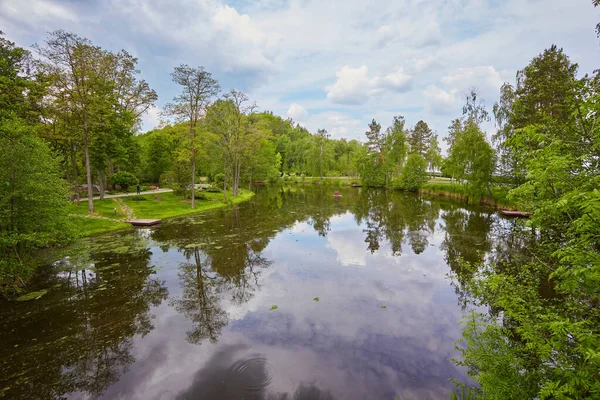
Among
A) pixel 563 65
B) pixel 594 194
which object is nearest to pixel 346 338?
pixel 594 194

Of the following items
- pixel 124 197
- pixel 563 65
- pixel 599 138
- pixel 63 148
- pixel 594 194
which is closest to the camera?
pixel 594 194

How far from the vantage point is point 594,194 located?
4.04 m

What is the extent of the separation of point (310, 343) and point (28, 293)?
45.7 ft

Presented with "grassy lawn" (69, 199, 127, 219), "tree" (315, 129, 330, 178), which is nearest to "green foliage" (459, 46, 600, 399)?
"grassy lawn" (69, 199, 127, 219)

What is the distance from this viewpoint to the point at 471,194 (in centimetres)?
4253

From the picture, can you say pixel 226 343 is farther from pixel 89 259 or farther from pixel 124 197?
pixel 124 197

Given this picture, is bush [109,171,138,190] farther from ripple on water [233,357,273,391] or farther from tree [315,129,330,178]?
tree [315,129,330,178]

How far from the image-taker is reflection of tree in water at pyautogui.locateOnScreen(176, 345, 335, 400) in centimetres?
748

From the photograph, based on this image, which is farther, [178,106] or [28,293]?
[178,106]

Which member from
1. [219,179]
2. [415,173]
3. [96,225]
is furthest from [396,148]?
[96,225]

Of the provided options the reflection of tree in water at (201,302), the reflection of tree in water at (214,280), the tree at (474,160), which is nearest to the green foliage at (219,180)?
the reflection of tree in water at (214,280)

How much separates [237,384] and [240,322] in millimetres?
3315

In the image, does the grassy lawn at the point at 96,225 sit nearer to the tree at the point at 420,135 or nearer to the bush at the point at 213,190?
the bush at the point at 213,190

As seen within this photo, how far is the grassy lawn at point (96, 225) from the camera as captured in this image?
23.9 meters
